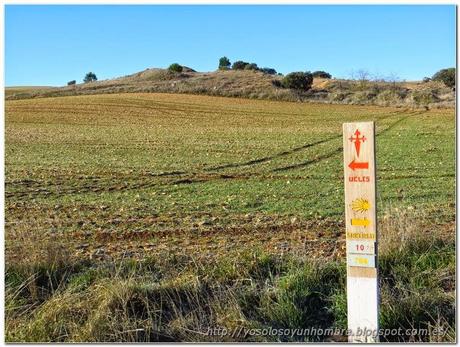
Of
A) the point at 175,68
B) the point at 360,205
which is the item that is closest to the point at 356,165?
the point at 360,205

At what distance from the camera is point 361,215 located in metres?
4.39

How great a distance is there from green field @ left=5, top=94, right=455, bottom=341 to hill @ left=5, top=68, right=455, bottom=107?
1047 inches

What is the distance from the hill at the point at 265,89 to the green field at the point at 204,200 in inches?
1047

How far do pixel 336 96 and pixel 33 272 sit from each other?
205ft

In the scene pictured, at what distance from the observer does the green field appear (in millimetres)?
6105

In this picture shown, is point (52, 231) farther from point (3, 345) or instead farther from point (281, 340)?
point (281, 340)

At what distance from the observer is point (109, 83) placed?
85062 mm

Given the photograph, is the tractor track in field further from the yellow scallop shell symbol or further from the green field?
the yellow scallop shell symbol

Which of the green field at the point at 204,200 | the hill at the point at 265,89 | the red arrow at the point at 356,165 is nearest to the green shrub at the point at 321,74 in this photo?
the hill at the point at 265,89

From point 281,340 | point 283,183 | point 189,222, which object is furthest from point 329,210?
point 281,340

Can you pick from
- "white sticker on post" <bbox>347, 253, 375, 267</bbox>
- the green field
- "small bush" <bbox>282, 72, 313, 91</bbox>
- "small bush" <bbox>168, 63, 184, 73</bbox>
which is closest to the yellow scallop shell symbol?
"white sticker on post" <bbox>347, 253, 375, 267</bbox>

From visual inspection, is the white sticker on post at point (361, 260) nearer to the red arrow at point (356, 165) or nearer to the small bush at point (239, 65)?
the red arrow at point (356, 165)

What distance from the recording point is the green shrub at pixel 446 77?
61950mm

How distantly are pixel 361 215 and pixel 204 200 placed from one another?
807 centimetres
